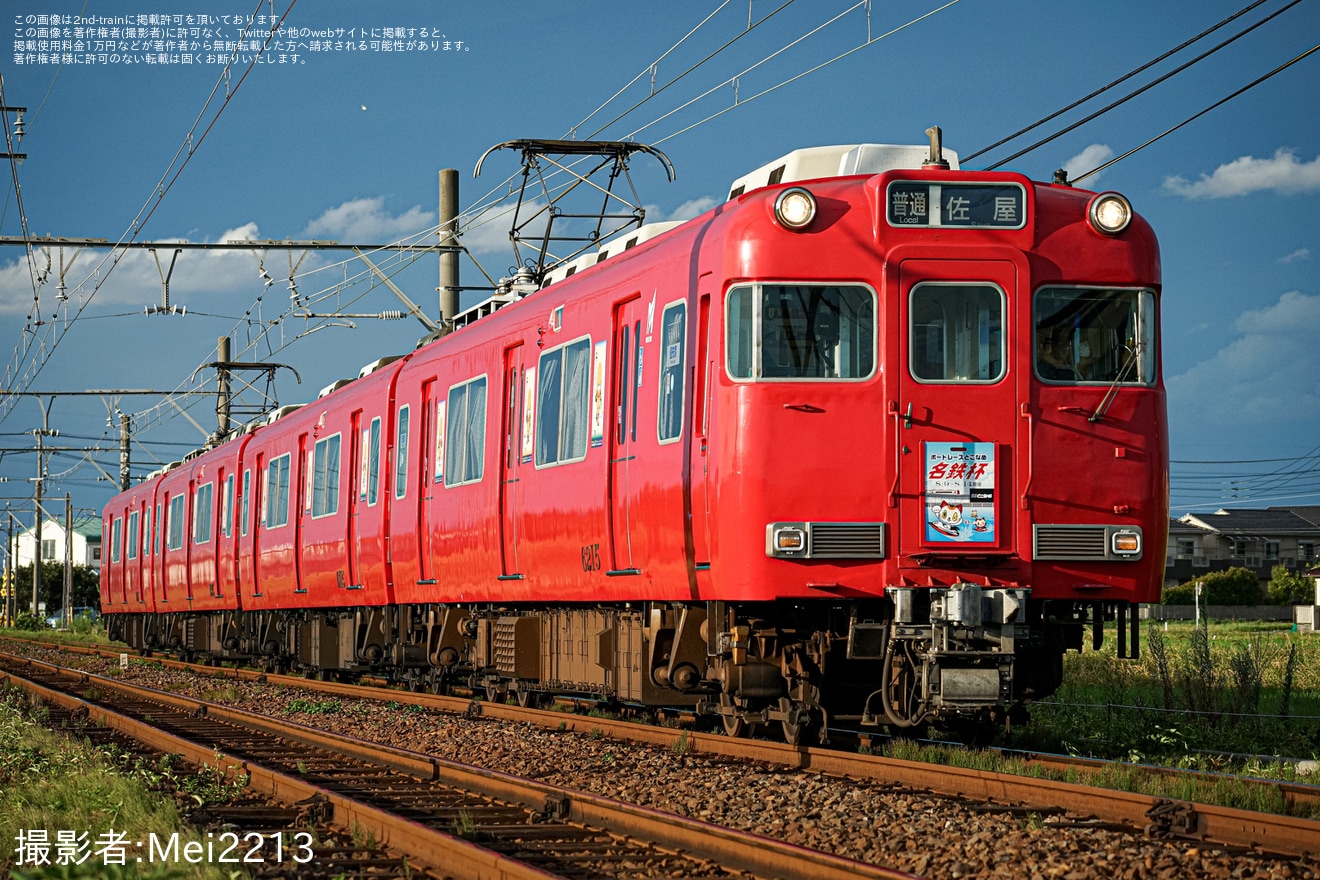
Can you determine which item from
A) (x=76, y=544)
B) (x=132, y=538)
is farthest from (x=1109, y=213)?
(x=76, y=544)

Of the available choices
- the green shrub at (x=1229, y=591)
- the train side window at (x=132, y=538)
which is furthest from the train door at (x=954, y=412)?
the green shrub at (x=1229, y=591)

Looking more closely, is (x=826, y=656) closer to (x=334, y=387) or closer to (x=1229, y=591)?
(x=334, y=387)

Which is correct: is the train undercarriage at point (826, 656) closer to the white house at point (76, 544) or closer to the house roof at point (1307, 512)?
the house roof at point (1307, 512)

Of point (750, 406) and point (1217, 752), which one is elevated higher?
point (750, 406)

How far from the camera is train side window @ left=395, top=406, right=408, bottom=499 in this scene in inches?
674

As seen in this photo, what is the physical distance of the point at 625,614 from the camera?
12195 mm

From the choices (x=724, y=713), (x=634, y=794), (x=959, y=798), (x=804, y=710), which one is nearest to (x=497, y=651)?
(x=724, y=713)

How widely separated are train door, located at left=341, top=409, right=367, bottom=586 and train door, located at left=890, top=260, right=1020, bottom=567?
10.1 metres

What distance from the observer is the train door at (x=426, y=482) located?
16.2 m

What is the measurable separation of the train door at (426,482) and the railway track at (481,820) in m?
3.44

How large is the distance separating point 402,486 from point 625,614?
18.5 ft

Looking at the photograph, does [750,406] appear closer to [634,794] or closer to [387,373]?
[634,794]

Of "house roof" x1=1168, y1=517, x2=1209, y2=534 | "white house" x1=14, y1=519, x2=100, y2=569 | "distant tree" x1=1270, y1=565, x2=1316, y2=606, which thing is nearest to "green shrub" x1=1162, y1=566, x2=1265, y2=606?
"distant tree" x1=1270, y1=565, x2=1316, y2=606

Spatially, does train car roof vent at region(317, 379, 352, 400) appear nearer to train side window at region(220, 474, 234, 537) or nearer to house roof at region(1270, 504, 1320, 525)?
train side window at region(220, 474, 234, 537)
